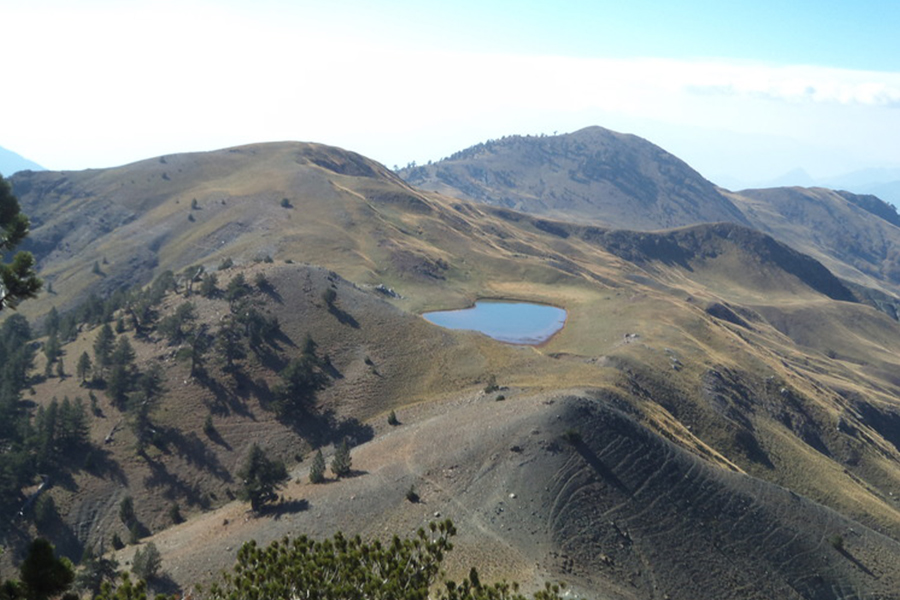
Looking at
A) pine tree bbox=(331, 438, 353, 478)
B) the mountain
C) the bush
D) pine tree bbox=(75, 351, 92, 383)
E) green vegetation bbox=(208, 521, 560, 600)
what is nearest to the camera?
green vegetation bbox=(208, 521, 560, 600)

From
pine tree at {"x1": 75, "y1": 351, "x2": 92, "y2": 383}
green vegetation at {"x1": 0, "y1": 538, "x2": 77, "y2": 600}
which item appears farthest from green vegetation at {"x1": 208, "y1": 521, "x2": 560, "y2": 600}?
pine tree at {"x1": 75, "y1": 351, "x2": 92, "y2": 383}

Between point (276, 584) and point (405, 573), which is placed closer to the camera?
point (276, 584)

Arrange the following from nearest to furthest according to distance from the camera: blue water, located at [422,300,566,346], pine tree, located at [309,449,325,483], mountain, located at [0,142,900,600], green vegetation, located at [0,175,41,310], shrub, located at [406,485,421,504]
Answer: green vegetation, located at [0,175,41,310] → mountain, located at [0,142,900,600] → shrub, located at [406,485,421,504] → pine tree, located at [309,449,325,483] → blue water, located at [422,300,566,346]

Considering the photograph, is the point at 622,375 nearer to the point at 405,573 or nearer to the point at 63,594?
the point at 405,573

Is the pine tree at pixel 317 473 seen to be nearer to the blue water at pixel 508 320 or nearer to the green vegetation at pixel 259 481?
the green vegetation at pixel 259 481

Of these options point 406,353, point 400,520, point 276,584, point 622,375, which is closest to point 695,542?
point 400,520

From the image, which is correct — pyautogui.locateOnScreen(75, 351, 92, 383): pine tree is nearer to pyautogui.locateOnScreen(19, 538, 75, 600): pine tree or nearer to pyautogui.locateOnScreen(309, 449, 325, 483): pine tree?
pyautogui.locateOnScreen(309, 449, 325, 483): pine tree

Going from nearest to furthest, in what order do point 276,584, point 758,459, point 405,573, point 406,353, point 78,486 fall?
1. point 276,584
2. point 405,573
3. point 78,486
4. point 758,459
5. point 406,353

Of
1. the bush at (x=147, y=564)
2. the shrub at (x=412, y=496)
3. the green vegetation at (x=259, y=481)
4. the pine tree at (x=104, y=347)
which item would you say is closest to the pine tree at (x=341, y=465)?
the green vegetation at (x=259, y=481)

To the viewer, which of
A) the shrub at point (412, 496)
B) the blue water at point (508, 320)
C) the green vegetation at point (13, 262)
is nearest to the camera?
the green vegetation at point (13, 262)
